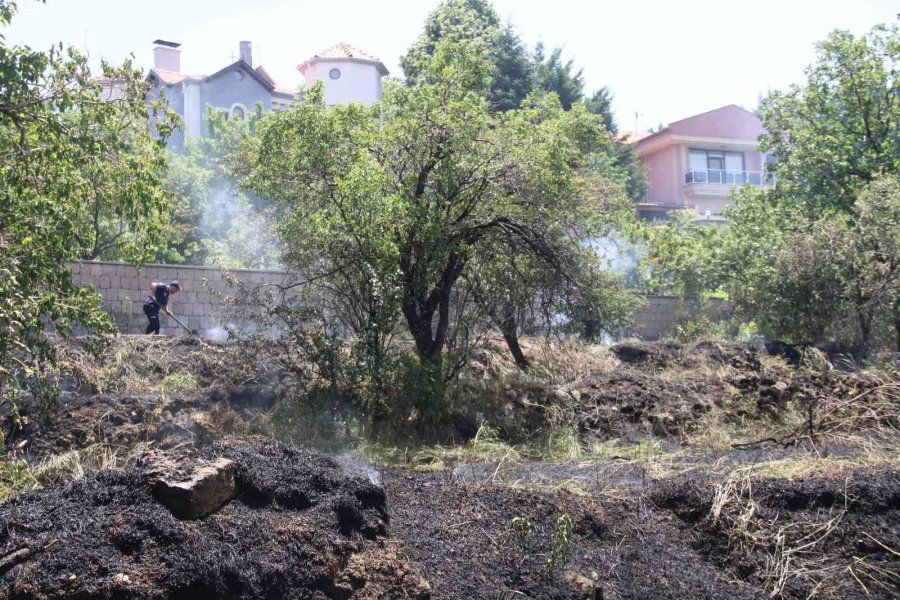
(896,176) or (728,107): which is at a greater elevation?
(728,107)

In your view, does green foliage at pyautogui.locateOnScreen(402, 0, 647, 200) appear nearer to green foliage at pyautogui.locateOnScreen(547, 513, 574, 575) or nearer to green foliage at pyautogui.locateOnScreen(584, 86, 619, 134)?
green foliage at pyautogui.locateOnScreen(584, 86, 619, 134)

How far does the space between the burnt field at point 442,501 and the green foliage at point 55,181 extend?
1.33 m

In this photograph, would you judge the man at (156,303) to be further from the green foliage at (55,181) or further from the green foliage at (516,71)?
the green foliage at (516,71)

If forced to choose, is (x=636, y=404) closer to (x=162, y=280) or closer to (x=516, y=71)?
(x=162, y=280)

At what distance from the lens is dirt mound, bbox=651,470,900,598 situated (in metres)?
6.87

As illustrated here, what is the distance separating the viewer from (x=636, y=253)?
30453 mm

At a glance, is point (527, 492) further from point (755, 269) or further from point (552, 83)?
point (552, 83)

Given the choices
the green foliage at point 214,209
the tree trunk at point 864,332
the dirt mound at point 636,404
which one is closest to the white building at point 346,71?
the green foliage at point 214,209

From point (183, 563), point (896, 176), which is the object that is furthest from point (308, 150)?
point (896, 176)

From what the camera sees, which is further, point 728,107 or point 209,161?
point 728,107

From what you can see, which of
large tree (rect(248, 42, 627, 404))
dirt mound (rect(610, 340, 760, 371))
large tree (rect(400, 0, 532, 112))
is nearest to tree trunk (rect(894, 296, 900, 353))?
dirt mound (rect(610, 340, 760, 371))

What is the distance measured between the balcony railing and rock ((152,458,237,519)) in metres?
44.0

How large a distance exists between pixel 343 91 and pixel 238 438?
44.1 meters

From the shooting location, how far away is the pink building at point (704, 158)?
4688cm
